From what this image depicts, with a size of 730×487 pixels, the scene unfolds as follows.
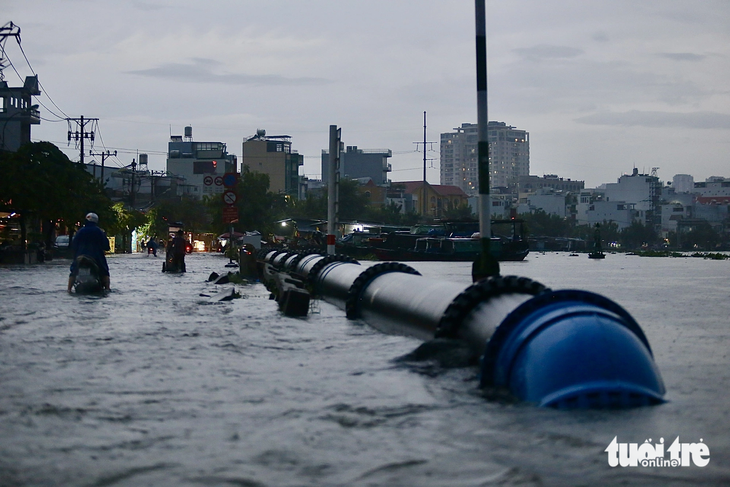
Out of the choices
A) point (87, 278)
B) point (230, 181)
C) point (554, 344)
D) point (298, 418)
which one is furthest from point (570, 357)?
point (230, 181)

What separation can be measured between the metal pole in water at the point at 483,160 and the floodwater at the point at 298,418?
170 centimetres

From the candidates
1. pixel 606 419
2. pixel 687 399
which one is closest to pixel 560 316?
pixel 606 419

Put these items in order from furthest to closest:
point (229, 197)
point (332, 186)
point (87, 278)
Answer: point (229, 197), point (332, 186), point (87, 278)

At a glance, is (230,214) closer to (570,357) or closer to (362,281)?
(362,281)

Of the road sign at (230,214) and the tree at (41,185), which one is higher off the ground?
the tree at (41,185)

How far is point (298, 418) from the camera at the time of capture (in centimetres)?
584

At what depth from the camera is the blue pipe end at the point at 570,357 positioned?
5758mm

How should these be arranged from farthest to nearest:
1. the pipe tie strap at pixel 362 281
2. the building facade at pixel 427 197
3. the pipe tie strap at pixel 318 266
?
the building facade at pixel 427 197, the pipe tie strap at pixel 318 266, the pipe tie strap at pixel 362 281

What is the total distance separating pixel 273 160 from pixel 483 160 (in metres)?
128

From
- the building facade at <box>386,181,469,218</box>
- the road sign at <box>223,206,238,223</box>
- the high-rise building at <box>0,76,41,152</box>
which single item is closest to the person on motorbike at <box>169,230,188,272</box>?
the road sign at <box>223,206,238,223</box>

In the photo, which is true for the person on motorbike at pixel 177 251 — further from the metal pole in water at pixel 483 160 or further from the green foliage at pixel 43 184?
the metal pole in water at pixel 483 160

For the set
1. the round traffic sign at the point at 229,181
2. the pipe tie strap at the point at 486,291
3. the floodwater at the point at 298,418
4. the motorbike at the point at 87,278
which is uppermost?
the round traffic sign at the point at 229,181

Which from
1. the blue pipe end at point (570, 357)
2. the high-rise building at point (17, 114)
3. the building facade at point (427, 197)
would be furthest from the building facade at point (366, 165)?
the blue pipe end at point (570, 357)

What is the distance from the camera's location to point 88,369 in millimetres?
8023
